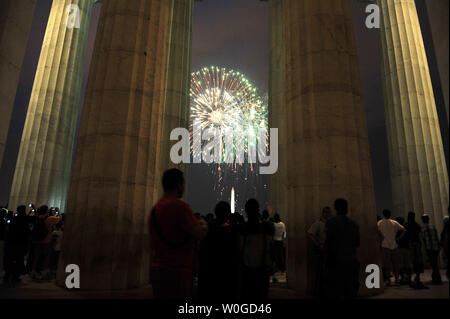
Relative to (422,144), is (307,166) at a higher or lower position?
lower

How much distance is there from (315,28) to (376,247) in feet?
30.1

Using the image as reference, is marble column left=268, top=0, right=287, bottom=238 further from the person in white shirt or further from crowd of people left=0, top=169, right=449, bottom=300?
crowd of people left=0, top=169, right=449, bottom=300

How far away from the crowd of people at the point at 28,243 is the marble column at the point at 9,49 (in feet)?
15.7

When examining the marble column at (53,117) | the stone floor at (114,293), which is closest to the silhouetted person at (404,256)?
the stone floor at (114,293)

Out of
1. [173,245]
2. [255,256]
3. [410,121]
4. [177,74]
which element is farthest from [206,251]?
[410,121]

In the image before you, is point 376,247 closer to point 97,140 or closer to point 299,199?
point 299,199

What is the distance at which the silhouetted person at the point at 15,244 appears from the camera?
12805 mm

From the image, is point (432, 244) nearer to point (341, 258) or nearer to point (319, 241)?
point (319, 241)

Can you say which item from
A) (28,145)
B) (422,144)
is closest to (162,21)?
(28,145)

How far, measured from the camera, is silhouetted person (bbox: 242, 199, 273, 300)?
6.34m

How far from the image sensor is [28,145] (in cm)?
2583

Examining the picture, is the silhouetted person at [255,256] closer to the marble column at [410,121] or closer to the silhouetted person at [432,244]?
the silhouetted person at [432,244]

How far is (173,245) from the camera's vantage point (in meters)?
4.85

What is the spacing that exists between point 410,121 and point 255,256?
74.4 feet
